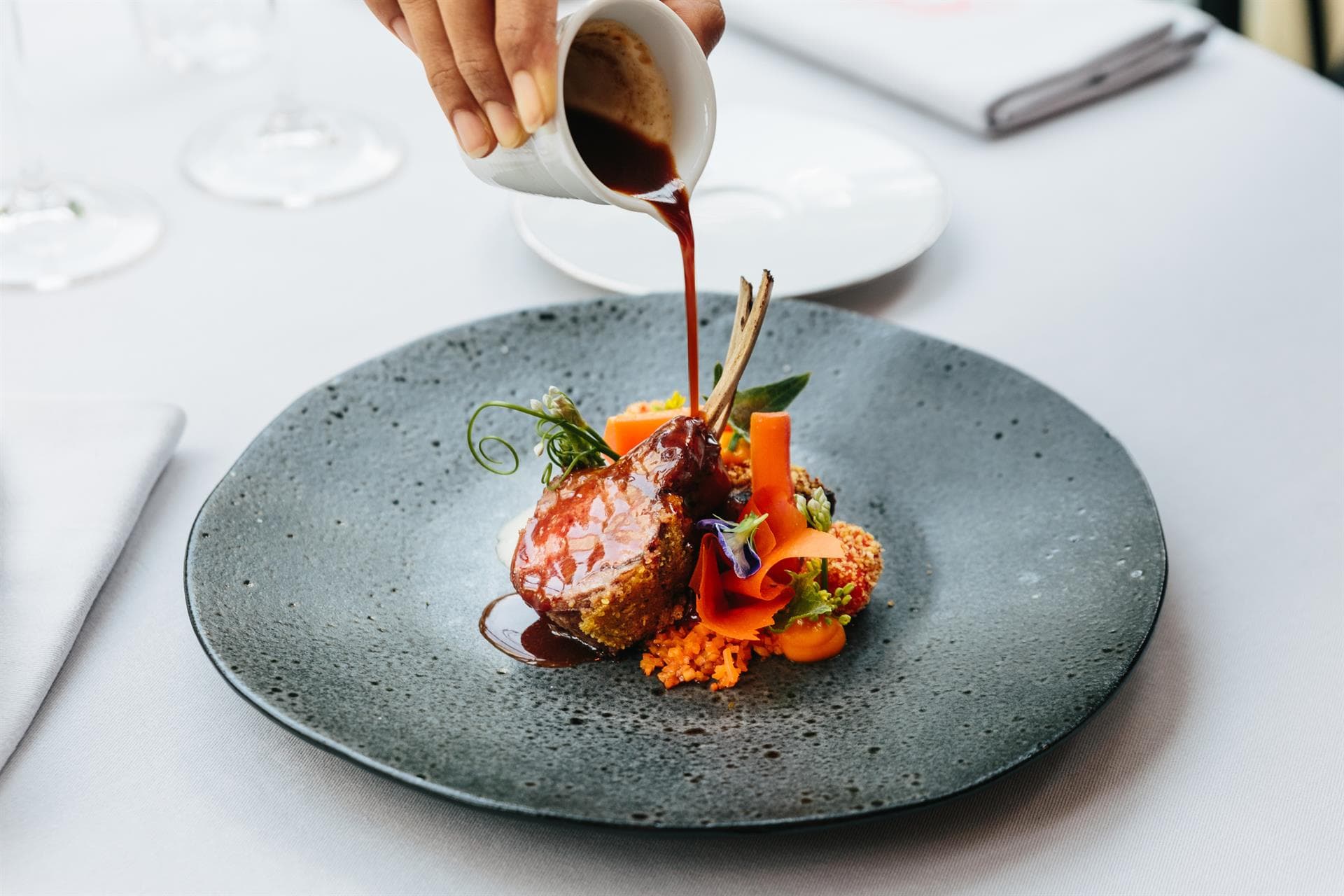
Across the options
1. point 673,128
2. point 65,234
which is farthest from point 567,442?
point 65,234

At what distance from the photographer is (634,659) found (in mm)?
1544

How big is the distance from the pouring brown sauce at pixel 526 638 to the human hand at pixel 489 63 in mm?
542

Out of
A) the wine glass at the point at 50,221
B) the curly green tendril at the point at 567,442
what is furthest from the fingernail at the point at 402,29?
the wine glass at the point at 50,221

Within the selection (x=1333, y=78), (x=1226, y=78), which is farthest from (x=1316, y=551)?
(x=1333, y=78)

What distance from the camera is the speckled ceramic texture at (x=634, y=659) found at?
1.32 m

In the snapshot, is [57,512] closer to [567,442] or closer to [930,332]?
[567,442]

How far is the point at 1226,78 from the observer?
2.97 metres

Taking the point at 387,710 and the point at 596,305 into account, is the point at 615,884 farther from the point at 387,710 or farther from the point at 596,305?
the point at 596,305

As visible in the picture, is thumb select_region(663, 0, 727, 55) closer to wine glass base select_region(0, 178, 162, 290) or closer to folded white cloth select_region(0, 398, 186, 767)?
folded white cloth select_region(0, 398, 186, 767)

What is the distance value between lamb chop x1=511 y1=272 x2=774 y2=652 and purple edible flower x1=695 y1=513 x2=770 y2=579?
0.04 metres

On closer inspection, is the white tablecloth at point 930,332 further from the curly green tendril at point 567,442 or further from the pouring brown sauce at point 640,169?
the pouring brown sauce at point 640,169

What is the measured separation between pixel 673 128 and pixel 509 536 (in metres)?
0.57

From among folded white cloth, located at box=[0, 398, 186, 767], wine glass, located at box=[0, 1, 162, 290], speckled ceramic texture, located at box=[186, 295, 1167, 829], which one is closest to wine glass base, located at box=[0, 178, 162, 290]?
wine glass, located at box=[0, 1, 162, 290]

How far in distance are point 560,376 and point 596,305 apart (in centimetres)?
15
